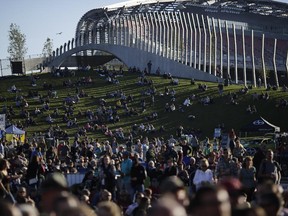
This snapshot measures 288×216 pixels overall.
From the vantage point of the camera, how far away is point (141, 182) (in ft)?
77.0

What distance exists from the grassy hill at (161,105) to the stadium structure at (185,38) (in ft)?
42.0

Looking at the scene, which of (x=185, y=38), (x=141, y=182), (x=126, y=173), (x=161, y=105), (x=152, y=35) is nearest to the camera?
(x=141, y=182)

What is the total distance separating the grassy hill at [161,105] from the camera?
2699 inches

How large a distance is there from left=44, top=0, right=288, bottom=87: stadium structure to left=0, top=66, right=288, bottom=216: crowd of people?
3816cm

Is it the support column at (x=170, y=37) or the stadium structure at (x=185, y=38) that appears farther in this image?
the support column at (x=170, y=37)

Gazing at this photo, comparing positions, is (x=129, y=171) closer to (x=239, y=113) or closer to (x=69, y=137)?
(x=69, y=137)

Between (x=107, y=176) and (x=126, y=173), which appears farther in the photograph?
(x=126, y=173)

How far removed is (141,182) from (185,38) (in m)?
84.6

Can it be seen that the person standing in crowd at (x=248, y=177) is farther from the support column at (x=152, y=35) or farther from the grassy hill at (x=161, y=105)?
the support column at (x=152, y=35)

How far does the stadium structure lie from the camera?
10106cm

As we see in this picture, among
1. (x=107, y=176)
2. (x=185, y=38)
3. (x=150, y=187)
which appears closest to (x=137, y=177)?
(x=150, y=187)

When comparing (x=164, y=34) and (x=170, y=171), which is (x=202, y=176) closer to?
(x=170, y=171)

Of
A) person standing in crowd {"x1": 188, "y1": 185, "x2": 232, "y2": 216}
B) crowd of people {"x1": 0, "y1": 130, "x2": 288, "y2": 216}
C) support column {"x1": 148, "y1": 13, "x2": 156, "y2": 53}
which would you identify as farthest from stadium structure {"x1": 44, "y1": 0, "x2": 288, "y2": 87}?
person standing in crowd {"x1": 188, "y1": 185, "x2": 232, "y2": 216}

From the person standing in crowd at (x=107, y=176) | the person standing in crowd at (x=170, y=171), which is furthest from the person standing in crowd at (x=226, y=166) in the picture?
the person standing in crowd at (x=107, y=176)
